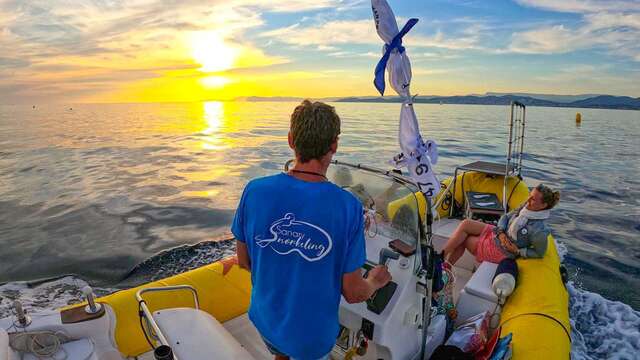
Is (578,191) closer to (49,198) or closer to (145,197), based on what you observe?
(145,197)

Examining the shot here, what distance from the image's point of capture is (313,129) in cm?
137

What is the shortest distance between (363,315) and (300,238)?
127 centimetres

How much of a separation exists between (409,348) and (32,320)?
8.14 ft

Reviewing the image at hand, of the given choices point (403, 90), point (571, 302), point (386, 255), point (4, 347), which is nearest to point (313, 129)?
point (386, 255)

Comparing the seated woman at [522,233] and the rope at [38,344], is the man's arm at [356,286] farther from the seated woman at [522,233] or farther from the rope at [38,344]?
the seated woman at [522,233]

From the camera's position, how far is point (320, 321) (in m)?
1.53

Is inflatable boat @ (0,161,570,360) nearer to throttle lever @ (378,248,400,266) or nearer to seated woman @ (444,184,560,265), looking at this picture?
throttle lever @ (378,248,400,266)

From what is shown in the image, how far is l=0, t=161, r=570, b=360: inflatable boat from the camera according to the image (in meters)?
2.26

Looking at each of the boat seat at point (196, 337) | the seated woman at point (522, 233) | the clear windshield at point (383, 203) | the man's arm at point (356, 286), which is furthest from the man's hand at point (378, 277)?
the seated woman at point (522, 233)

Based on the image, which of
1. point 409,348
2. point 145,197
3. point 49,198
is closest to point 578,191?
point 409,348

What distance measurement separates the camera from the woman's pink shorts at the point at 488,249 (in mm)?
4047

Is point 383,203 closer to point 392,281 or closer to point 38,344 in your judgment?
point 392,281

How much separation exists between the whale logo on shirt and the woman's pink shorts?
326 cm

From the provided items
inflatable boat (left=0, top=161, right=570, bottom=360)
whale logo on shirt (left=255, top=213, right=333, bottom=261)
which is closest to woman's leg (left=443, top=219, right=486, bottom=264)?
inflatable boat (left=0, top=161, right=570, bottom=360)
